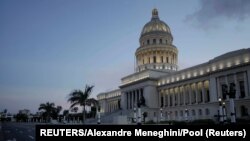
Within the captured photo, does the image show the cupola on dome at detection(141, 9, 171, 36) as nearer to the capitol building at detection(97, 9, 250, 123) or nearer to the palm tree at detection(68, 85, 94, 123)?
the capitol building at detection(97, 9, 250, 123)

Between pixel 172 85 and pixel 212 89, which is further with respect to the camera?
pixel 172 85

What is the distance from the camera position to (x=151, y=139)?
23.7 feet

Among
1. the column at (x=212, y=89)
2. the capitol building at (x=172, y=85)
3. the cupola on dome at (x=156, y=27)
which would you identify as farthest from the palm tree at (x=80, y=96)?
the cupola on dome at (x=156, y=27)

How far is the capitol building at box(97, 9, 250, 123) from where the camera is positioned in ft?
219

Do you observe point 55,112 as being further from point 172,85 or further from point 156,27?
point 172,85

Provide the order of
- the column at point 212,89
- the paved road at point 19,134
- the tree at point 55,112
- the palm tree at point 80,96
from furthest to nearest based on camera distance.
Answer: the tree at point 55,112, the column at point 212,89, the palm tree at point 80,96, the paved road at point 19,134

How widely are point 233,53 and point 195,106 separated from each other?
1832cm

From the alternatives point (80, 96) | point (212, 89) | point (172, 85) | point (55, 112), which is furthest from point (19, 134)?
point (55, 112)

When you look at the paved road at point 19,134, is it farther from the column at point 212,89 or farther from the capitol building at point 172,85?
the column at point 212,89

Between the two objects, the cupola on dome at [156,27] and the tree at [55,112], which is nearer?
the cupola on dome at [156,27]

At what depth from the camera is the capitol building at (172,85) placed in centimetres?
6669

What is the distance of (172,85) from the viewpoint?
89.2 m

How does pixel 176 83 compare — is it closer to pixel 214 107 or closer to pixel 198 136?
pixel 214 107

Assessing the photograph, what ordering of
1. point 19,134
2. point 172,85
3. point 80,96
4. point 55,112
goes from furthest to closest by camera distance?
point 55,112 < point 172,85 < point 80,96 < point 19,134
